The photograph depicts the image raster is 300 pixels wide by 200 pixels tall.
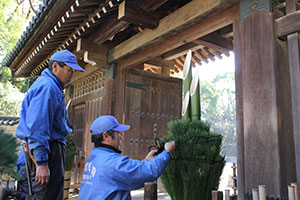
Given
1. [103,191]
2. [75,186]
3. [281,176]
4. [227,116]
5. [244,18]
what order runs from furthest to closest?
[227,116]
[75,186]
[244,18]
[281,176]
[103,191]

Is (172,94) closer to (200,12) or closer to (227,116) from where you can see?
(200,12)

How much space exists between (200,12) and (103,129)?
7.39 feet

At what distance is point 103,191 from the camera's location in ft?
6.11

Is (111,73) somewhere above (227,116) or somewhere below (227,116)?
below

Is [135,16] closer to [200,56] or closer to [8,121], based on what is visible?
[200,56]

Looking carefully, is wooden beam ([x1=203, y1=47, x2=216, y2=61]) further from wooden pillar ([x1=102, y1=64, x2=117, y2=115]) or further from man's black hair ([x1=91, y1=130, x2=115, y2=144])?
man's black hair ([x1=91, y1=130, x2=115, y2=144])

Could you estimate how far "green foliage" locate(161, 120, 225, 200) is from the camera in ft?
7.21

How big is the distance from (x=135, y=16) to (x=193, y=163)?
262 cm

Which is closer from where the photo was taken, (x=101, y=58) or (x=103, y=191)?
(x=103, y=191)

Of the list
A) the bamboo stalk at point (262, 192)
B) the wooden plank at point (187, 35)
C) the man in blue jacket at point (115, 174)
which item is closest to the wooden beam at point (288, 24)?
the wooden plank at point (187, 35)

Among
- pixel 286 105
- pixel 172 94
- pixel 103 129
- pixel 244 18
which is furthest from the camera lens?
pixel 172 94

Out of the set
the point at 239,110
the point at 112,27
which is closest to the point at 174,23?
the point at 112,27

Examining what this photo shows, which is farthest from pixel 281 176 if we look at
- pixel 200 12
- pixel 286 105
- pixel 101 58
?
pixel 101 58

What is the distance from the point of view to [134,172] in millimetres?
1861
